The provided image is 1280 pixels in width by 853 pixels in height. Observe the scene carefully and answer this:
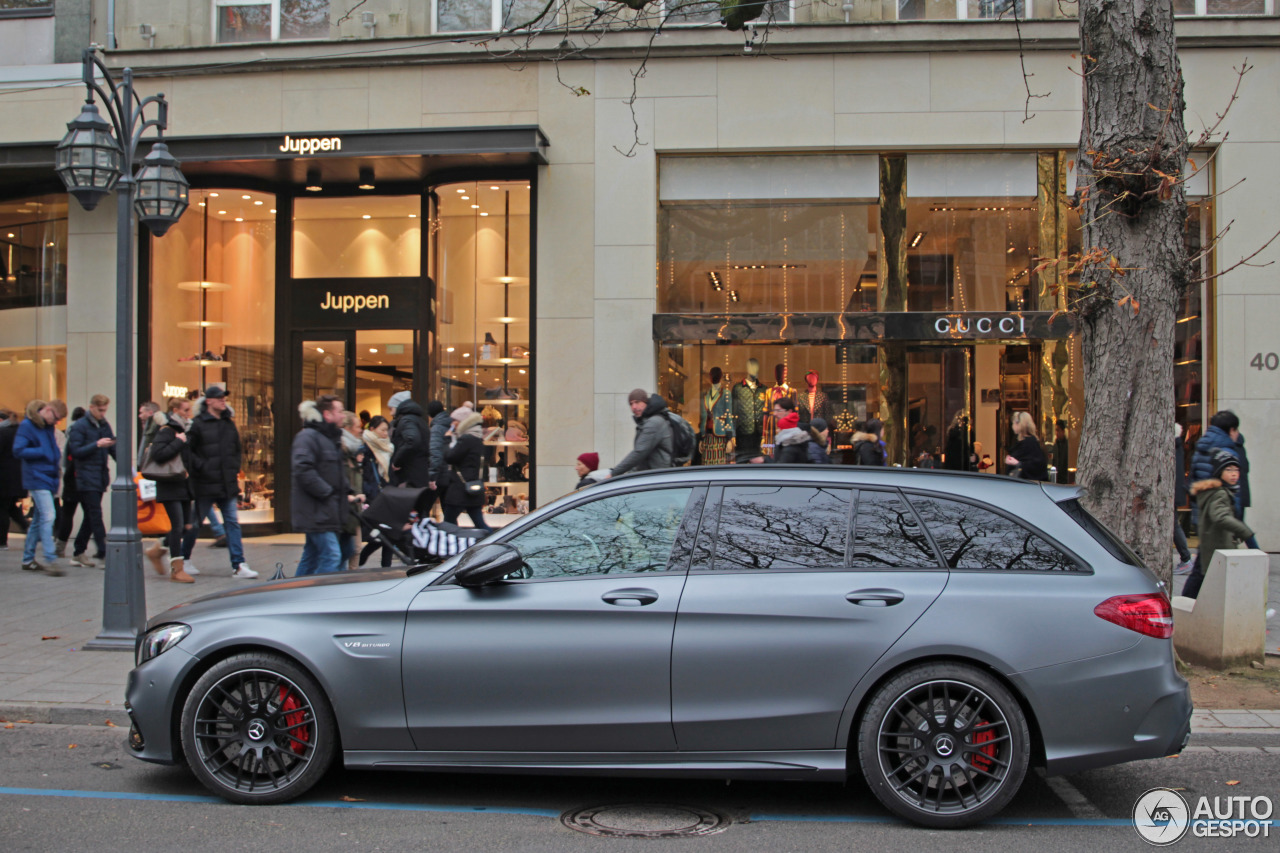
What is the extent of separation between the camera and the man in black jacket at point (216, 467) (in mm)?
11148

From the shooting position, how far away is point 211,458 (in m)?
11.2

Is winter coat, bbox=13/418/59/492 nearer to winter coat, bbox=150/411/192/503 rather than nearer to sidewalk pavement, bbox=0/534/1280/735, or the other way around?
sidewalk pavement, bbox=0/534/1280/735

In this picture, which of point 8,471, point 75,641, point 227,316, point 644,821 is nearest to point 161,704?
point 644,821

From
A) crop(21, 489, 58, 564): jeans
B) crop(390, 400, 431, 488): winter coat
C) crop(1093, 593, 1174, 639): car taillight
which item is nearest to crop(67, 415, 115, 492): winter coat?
crop(21, 489, 58, 564): jeans

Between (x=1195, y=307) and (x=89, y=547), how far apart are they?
51.3 ft

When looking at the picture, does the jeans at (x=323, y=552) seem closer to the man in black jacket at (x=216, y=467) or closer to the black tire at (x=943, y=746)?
the man in black jacket at (x=216, y=467)

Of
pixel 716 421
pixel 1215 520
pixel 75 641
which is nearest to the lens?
pixel 75 641

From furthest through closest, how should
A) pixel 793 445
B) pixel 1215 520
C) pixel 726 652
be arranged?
pixel 793 445 → pixel 1215 520 → pixel 726 652

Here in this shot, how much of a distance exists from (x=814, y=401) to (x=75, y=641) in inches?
361

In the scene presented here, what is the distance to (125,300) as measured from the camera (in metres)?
8.12

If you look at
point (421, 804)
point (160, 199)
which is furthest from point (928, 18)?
point (421, 804)

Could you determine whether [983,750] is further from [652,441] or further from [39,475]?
[39,475]

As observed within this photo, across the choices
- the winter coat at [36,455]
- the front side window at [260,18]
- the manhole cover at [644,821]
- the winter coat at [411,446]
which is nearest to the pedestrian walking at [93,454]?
the winter coat at [36,455]

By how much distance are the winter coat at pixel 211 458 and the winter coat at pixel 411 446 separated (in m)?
1.82
